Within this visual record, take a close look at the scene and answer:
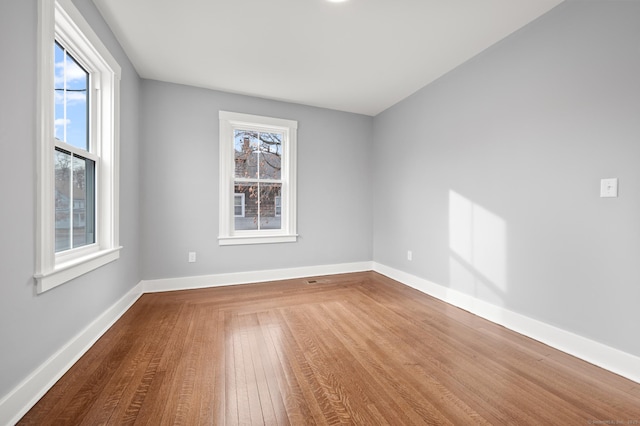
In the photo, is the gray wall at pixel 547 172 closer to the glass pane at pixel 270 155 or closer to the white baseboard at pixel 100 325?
the white baseboard at pixel 100 325

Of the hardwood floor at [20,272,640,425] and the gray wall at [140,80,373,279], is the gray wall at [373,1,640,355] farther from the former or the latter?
the gray wall at [140,80,373,279]

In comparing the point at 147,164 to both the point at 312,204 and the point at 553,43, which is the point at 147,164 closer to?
the point at 312,204

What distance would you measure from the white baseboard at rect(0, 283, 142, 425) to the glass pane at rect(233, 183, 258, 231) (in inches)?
66.3

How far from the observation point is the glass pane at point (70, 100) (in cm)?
181

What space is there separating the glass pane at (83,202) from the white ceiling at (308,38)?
4.05 feet

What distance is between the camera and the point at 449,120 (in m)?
2.98

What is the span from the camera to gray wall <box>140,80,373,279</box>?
3250 mm

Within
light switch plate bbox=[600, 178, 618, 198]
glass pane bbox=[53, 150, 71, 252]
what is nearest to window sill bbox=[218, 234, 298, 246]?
glass pane bbox=[53, 150, 71, 252]

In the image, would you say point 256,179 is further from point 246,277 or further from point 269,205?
point 246,277

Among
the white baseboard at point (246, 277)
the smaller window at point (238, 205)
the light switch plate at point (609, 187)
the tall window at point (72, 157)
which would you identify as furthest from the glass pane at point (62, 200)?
the light switch plate at point (609, 187)

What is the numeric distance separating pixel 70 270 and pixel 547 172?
3.46 metres

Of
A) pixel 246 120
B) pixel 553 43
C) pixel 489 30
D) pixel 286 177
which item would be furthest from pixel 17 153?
pixel 553 43

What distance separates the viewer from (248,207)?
3.74 meters

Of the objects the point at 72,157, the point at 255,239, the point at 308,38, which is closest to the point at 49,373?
the point at 72,157
